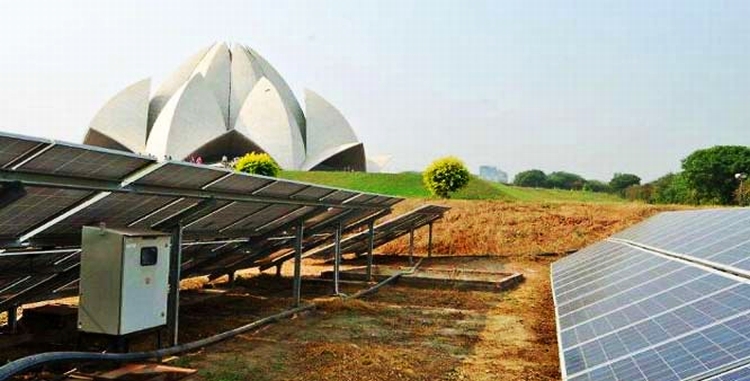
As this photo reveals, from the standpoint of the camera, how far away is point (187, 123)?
225 ft

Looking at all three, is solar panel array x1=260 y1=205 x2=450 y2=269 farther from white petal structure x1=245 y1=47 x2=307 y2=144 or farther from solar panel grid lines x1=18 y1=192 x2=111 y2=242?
white petal structure x1=245 y1=47 x2=307 y2=144

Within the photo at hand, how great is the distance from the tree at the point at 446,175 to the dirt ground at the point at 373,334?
695 inches

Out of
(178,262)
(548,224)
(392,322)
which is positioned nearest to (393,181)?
(548,224)

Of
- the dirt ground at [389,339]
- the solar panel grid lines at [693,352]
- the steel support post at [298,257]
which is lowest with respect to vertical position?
→ the dirt ground at [389,339]

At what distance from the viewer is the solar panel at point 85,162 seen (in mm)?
6312

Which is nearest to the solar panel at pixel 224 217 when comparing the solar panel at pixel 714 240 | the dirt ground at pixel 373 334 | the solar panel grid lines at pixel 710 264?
the dirt ground at pixel 373 334

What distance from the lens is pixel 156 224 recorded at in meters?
9.73

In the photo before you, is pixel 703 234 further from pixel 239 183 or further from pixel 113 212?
pixel 113 212

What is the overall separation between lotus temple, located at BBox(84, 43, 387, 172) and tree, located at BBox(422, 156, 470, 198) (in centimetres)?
2860

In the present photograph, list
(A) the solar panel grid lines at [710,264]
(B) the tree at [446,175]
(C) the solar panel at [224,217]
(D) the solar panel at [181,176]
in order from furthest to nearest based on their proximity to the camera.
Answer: (B) the tree at [446,175]
(C) the solar panel at [224,217]
(A) the solar panel grid lines at [710,264]
(D) the solar panel at [181,176]

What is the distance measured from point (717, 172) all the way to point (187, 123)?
5113cm

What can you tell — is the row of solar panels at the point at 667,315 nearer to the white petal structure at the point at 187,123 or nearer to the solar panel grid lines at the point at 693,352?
the solar panel grid lines at the point at 693,352

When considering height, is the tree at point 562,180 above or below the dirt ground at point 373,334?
above

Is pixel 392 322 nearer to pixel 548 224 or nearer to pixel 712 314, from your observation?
pixel 712 314
